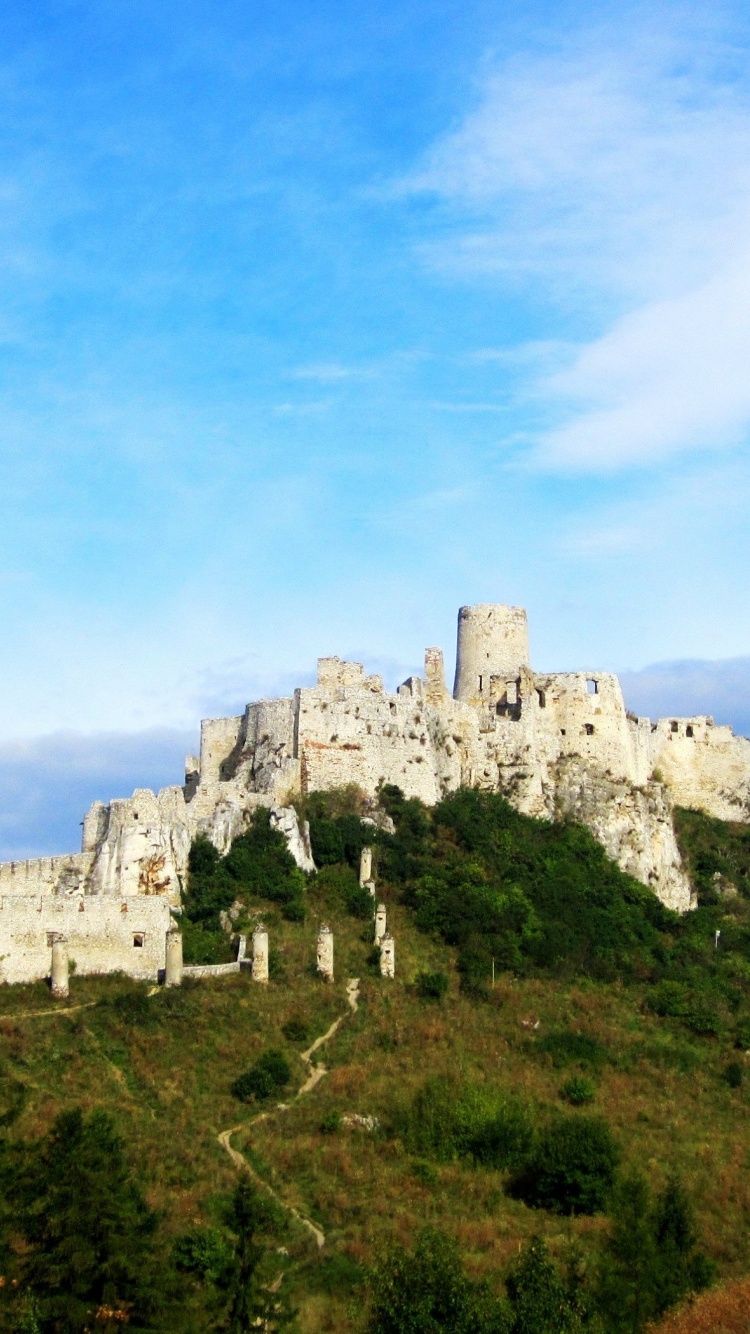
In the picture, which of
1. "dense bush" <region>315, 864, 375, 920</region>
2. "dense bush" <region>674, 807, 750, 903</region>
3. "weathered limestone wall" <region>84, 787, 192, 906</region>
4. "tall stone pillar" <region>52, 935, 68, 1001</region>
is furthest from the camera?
"dense bush" <region>674, 807, 750, 903</region>

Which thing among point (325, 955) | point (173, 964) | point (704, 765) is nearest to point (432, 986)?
point (325, 955)

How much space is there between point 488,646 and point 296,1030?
81.8ft

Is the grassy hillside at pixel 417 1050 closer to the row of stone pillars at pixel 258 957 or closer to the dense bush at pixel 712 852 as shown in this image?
the row of stone pillars at pixel 258 957

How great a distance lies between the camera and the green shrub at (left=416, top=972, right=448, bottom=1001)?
47244 mm

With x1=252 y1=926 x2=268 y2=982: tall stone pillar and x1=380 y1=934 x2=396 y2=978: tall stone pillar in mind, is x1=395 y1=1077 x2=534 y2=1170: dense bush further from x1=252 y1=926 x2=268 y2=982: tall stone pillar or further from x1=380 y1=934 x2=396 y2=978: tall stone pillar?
x1=252 y1=926 x2=268 y2=982: tall stone pillar

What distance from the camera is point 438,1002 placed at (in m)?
46.9

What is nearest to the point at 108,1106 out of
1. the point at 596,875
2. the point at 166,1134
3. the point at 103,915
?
the point at 166,1134

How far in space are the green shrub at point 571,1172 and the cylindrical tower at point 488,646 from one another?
87.0ft

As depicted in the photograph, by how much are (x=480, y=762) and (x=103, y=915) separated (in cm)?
2069

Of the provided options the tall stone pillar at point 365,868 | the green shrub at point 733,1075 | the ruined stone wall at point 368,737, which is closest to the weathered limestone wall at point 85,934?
the tall stone pillar at point 365,868

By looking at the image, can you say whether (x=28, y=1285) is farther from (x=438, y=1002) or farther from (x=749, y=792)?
(x=749, y=792)

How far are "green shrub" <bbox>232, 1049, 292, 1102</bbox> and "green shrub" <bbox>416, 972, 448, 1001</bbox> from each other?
6.14 metres

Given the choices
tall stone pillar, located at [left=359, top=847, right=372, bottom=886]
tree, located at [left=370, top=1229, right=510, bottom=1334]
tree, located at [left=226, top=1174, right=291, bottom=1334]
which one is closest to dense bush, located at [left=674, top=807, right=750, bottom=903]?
tall stone pillar, located at [left=359, top=847, right=372, bottom=886]

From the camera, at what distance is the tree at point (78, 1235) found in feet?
101
